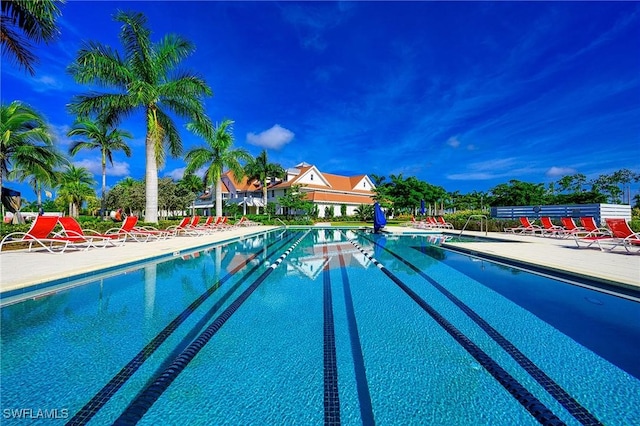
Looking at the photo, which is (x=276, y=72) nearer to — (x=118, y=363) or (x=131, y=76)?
(x=131, y=76)

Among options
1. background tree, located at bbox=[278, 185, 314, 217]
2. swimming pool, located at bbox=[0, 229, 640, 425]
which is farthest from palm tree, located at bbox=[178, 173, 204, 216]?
swimming pool, located at bbox=[0, 229, 640, 425]

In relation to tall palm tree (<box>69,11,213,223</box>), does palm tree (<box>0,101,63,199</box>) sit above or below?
below

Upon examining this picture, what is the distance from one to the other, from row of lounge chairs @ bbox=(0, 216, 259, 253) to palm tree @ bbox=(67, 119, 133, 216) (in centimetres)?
1363

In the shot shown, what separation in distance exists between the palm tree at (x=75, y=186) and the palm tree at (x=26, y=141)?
29.6 metres

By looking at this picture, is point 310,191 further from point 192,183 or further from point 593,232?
point 593,232

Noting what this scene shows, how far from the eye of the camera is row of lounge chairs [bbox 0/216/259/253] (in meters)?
9.09

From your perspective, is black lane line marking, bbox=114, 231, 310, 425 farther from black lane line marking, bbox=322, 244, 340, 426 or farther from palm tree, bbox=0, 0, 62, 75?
palm tree, bbox=0, 0, 62, 75

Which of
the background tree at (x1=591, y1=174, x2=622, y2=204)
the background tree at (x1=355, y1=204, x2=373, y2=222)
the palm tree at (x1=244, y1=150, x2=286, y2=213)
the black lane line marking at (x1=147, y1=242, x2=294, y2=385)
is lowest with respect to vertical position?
the black lane line marking at (x1=147, y1=242, x2=294, y2=385)

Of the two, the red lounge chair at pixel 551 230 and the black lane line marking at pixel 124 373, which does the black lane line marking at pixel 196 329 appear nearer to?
the black lane line marking at pixel 124 373

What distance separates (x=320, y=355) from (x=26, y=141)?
70.6ft

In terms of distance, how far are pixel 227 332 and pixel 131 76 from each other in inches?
664

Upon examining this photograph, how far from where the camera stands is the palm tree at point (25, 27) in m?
9.89

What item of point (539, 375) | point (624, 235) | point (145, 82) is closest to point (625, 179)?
point (624, 235)

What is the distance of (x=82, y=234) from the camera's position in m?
10.1
